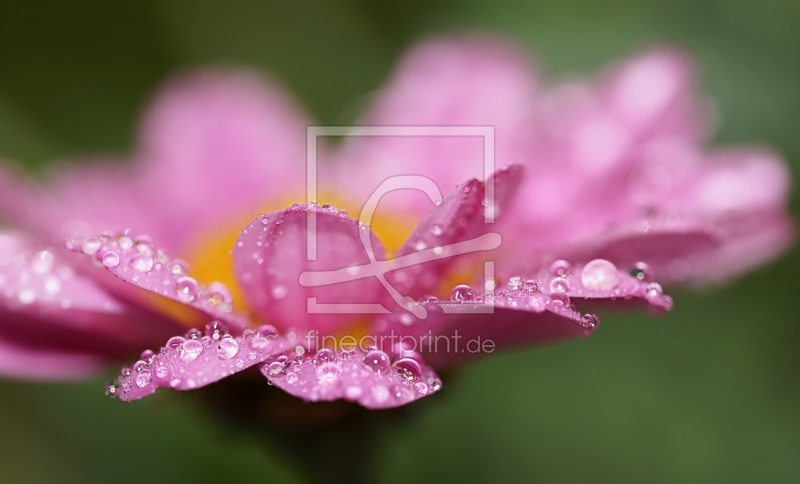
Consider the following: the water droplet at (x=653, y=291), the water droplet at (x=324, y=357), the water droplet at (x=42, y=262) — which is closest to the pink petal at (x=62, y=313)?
the water droplet at (x=42, y=262)

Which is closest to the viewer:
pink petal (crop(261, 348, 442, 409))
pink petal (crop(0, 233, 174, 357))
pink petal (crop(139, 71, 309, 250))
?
pink petal (crop(261, 348, 442, 409))

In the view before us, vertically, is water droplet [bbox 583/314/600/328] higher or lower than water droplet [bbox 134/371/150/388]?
higher

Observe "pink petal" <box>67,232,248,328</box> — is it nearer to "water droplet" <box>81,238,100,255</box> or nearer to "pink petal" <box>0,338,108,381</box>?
"water droplet" <box>81,238,100,255</box>

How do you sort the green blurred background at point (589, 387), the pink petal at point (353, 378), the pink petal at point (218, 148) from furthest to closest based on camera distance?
the pink petal at point (218, 148) → the green blurred background at point (589, 387) → the pink petal at point (353, 378)

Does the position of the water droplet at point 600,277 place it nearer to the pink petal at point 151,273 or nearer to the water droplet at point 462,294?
the water droplet at point 462,294

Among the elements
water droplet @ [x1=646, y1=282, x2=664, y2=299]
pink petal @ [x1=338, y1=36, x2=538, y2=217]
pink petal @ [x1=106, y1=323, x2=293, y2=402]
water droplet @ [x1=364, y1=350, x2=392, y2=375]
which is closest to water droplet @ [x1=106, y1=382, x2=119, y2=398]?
pink petal @ [x1=106, y1=323, x2=293, y2=402]

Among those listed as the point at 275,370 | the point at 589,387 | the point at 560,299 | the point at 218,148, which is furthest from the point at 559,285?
the point at 218,148
